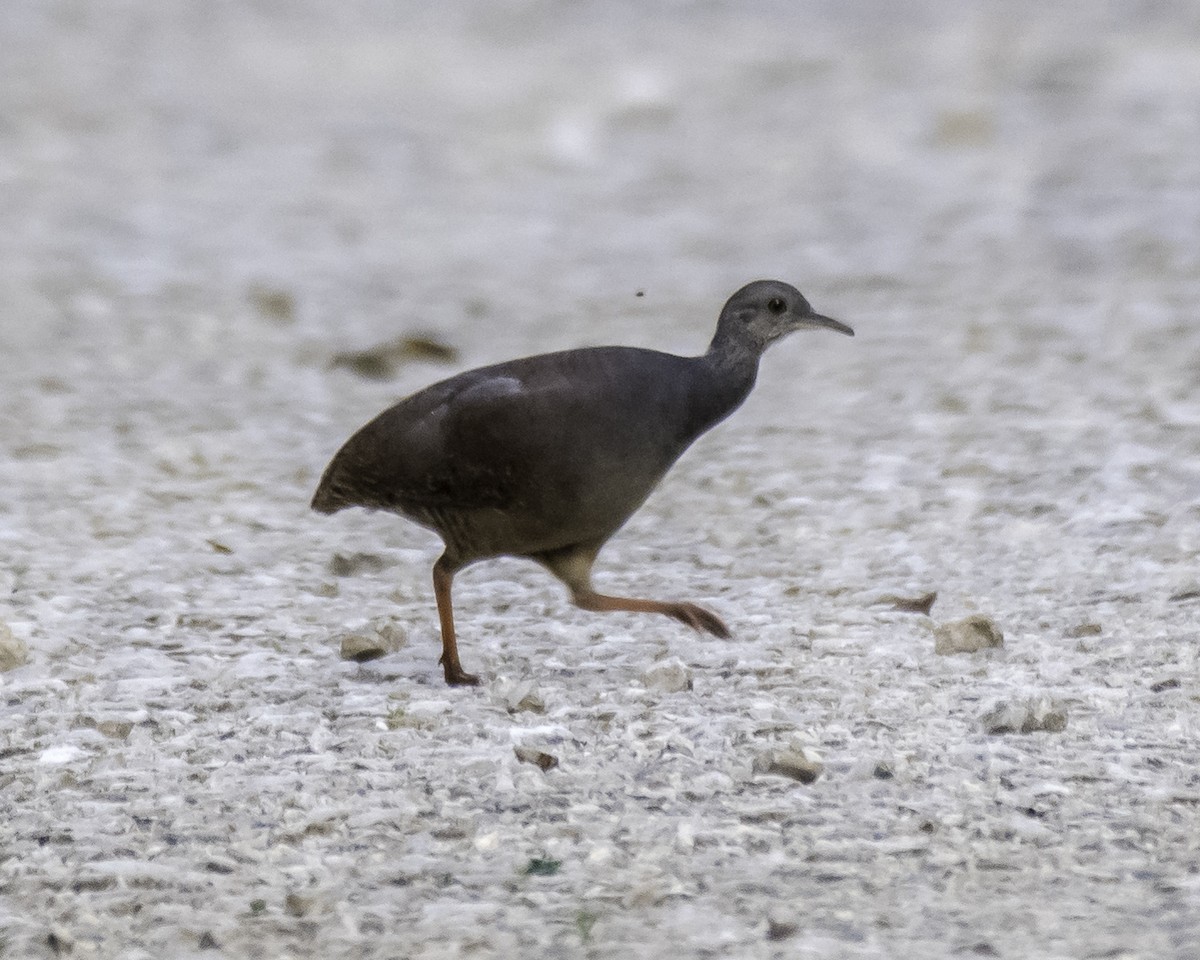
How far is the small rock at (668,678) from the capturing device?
13.8 ft

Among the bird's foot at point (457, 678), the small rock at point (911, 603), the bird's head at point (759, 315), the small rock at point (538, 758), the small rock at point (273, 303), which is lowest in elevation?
the small rock at point (538, 758)

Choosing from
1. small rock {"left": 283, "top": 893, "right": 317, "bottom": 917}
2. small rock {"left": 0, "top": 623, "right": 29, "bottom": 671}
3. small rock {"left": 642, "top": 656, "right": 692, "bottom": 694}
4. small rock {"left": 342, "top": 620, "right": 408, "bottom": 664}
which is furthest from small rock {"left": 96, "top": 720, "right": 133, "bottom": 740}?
small rock {"left": 642, "top": 656, "right": 692, "bottom": 694}

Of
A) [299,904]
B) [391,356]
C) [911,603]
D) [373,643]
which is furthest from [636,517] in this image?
[299,904]

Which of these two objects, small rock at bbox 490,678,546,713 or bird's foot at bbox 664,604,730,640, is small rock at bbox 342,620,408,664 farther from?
bird's foot at bbox 664,604,730,640

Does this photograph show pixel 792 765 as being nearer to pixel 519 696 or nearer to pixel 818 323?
pixel 519 696

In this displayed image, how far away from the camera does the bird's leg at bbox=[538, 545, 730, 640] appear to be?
4.40 metres

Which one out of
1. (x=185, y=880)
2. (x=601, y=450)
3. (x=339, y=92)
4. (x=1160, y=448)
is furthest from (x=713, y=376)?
(x=339, y=92)

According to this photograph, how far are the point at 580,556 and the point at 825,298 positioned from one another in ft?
13.5

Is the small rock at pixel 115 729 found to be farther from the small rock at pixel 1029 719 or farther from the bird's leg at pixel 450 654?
the small rock at pixel 1029 719

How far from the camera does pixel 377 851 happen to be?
3404mm

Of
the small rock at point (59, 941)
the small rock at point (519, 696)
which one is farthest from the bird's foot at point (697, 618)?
the small rock at point (59, 941)

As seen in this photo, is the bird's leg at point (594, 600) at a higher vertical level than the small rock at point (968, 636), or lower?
higher

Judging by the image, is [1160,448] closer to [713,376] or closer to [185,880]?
[713,376]

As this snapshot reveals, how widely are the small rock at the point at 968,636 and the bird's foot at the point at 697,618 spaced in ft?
1.72
